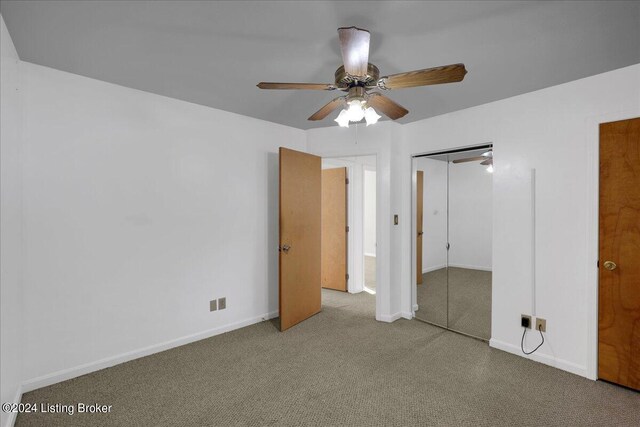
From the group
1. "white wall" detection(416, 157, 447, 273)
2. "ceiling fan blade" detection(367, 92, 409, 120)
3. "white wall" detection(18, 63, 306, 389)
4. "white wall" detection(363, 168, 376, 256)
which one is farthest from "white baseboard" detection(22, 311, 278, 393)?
"white wall" detection(363, 168, 376, 256)

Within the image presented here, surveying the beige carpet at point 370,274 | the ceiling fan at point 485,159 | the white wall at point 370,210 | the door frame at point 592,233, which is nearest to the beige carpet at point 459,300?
the door frame at point 592,233

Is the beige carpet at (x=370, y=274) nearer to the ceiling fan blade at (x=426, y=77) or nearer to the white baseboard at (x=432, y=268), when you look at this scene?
the white baseboard at (x=432, y=268)

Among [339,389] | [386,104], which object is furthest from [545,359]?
[386,104]

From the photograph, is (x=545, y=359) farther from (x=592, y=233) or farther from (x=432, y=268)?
(x=432, y=268)

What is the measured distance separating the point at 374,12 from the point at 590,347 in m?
2.95

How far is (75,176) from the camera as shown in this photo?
2.46 metres

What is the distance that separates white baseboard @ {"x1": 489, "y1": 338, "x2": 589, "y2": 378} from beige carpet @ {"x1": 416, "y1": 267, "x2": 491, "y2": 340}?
0.18 metres

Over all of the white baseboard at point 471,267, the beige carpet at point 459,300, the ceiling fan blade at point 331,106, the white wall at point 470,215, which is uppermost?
the ceiling fan blade at point 331,106

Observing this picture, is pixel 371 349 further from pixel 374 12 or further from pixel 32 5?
pixel 32 5

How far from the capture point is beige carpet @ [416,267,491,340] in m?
3.25

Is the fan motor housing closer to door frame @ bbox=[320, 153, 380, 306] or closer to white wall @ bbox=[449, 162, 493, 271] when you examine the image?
white wall @ bbox=[449, 162, 493, 271]

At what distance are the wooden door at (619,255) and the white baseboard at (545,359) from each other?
0.13m

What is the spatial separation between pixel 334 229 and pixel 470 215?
2243 mm

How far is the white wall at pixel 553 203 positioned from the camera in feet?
8.05
